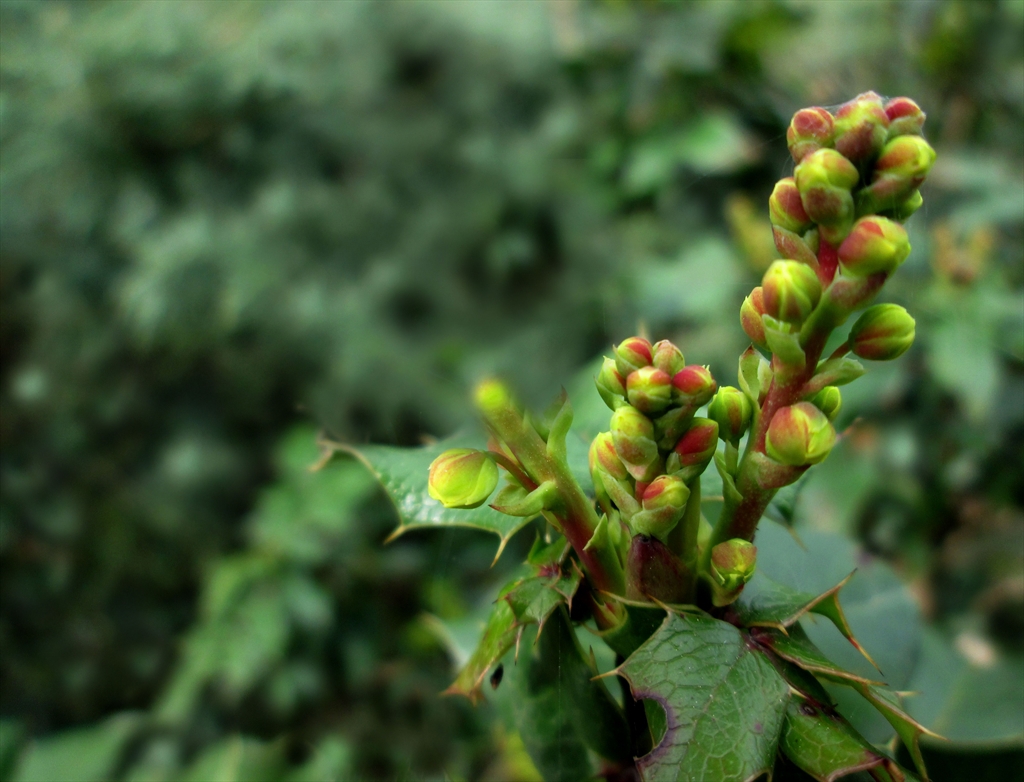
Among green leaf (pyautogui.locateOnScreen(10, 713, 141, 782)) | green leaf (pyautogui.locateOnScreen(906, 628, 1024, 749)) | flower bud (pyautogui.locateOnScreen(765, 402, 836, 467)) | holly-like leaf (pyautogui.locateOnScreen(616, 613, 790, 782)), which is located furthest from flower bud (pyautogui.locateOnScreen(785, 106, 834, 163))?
green leaf (pyautogui.locateOnScreen(10, 713, 141, 782))

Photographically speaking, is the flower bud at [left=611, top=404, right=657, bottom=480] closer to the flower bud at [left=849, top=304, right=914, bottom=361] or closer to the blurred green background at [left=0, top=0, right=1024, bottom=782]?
the flower bud at [left=849, top=304, right=914, bottom=361]

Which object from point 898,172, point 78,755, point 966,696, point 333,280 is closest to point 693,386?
point 898,172

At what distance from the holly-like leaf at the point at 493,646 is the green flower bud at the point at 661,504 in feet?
0.27

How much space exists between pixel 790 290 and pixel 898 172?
0.06 meters

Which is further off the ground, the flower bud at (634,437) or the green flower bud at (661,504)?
the flower bud at (634,437)

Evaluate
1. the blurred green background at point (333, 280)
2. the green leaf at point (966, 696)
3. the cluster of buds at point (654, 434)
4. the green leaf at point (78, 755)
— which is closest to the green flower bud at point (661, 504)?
the cluster of buds at point (654, 434)

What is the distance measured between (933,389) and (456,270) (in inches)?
45.6

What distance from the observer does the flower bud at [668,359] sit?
30 centimetres

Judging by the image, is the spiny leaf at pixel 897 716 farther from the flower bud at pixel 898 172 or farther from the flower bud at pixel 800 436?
the flower bud at pixel 898 172

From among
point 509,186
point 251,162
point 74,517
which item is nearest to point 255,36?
point 251,162

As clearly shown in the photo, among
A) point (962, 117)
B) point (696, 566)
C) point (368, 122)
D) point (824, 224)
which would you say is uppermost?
point (824, 224)

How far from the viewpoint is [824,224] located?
0.29m

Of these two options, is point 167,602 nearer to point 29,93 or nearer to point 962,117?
point 29,93

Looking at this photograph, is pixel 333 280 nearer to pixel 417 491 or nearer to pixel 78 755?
pixel 78 755
